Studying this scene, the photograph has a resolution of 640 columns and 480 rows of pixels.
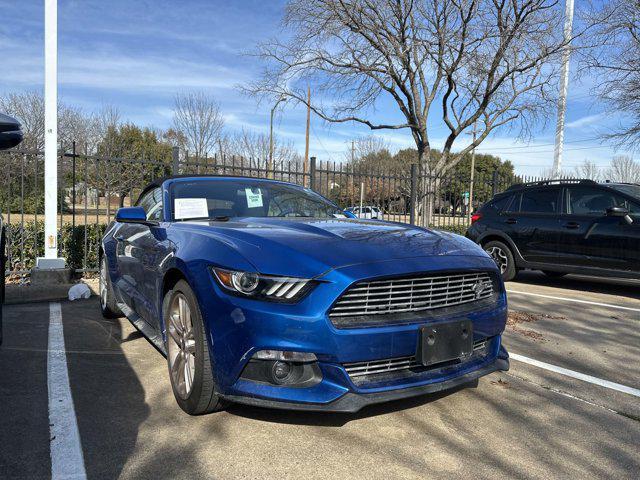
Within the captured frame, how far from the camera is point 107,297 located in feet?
16.6

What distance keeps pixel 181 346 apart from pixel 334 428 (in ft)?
3.37

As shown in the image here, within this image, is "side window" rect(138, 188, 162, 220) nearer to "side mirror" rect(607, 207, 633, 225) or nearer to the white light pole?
the white light pole

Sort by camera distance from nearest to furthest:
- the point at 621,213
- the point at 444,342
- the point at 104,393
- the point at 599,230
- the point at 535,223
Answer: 1. the point at 444,342
2. the point at 104,393
3. the point at 621,213
4. the point at 599,230
5. the point at 535,223

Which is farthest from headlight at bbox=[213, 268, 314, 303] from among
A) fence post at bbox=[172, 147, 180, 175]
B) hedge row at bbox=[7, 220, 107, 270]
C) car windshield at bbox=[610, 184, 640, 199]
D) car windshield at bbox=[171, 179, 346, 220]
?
car windshield at bbox=[610, 184, 640, 199]

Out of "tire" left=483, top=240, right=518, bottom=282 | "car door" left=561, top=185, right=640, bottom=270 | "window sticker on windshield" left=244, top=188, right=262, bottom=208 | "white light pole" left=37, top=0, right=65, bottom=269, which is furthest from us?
"tire" left=483, top=240, right=518, bottom=282

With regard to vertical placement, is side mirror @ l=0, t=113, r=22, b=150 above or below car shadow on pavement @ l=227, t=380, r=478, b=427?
above

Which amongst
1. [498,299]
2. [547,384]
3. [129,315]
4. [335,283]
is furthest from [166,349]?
[547,384]

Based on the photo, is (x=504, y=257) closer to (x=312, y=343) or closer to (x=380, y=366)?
(x=380, y=366)

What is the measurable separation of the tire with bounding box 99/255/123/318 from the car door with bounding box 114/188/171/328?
0.59 meters

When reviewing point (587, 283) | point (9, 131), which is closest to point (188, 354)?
point (9, 131)

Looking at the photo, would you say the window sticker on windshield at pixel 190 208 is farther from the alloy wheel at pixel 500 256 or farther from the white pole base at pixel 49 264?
the alloy wheel at pixel 500 256

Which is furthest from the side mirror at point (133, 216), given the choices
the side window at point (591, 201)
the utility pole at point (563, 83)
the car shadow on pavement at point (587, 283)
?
the utility pole at point (563, 83)

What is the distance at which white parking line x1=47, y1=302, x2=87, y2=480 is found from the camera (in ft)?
7.63

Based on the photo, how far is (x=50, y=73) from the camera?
6234 mm
